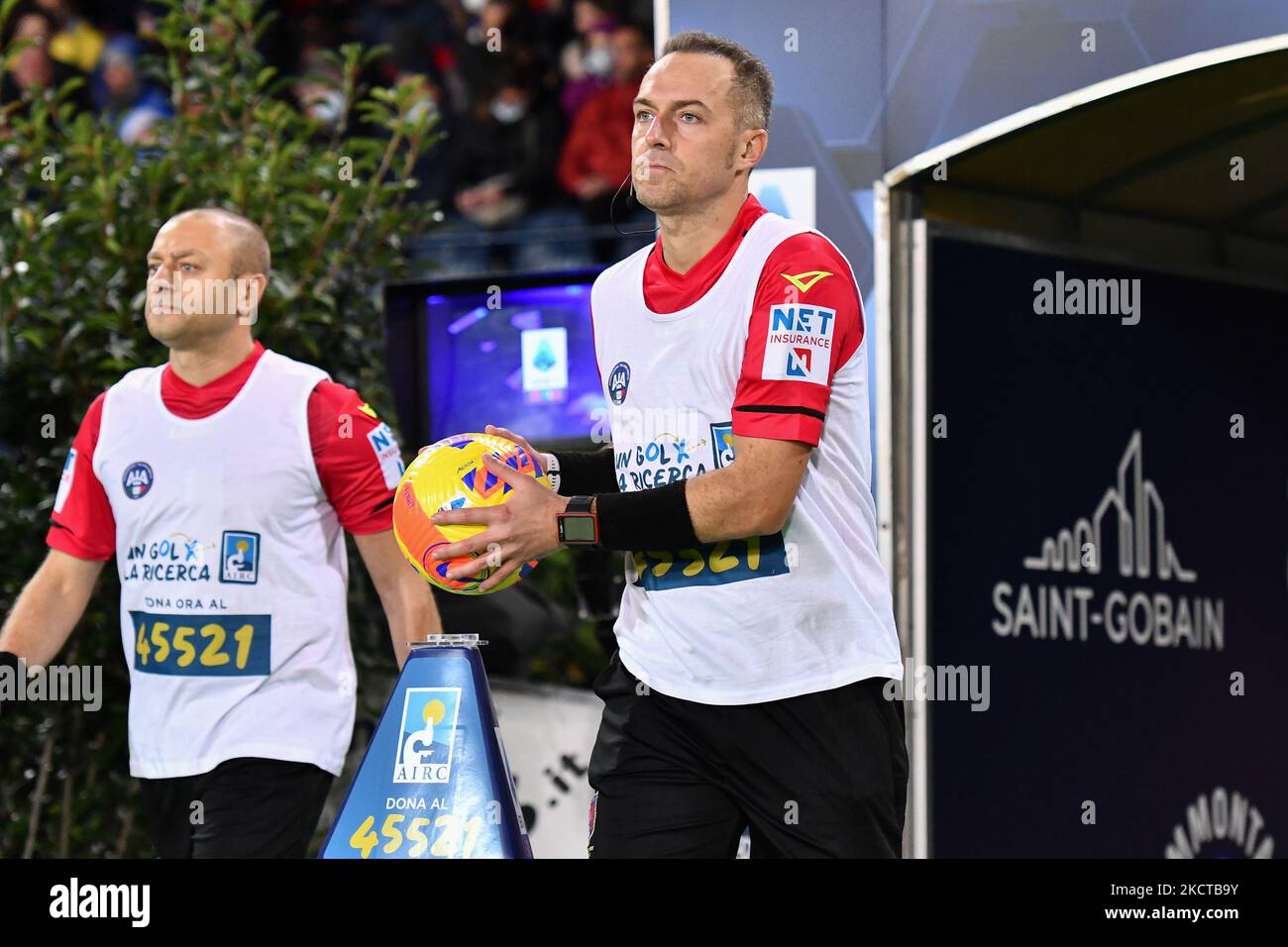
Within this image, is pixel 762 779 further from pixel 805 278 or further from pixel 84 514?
pixel 84 514

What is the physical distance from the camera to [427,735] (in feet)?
10.8

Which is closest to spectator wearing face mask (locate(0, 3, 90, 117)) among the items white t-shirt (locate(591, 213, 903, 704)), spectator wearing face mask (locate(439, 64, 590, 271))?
spectator wearing face mask (locate(439, 64, 590, 271))

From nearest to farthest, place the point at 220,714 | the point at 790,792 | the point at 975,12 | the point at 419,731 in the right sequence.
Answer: the point at 790,792 < the point at 419,731 < the point at 220,714 < the point at 975,12

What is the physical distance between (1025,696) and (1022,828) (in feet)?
1.33

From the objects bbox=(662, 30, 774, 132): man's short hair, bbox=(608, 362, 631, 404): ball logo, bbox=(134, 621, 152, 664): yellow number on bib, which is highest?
bbox=(662, 30, 774, 132): man's short hair

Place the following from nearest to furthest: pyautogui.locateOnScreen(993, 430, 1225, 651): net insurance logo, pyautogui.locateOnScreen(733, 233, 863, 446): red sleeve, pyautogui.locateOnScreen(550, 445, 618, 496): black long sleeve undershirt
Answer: pyautogui.locateOnScreen(733, 233, 863, 446): red sleeve < pyautogui.locateOnScreen(550, 445, 618, 496): black long sleeve undershirt < pyautogui.locateOnScreen(993, 430, 1225, 651): net insurance logo

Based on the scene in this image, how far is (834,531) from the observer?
10.2 ft

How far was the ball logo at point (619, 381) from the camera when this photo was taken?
3.22 m

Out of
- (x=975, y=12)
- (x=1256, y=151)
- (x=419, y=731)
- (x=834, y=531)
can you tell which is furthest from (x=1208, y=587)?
(x=419, y=731)

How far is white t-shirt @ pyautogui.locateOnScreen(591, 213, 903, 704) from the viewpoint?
9.80 ft

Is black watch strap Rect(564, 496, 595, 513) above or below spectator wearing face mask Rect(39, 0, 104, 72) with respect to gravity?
below

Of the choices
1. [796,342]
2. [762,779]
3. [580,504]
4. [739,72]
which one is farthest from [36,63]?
[762,779]

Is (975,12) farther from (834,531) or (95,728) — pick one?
(95,728)

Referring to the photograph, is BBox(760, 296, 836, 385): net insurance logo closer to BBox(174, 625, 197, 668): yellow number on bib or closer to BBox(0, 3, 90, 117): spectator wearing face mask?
BBox(174, 625, 197, 668): yellow number on bib
